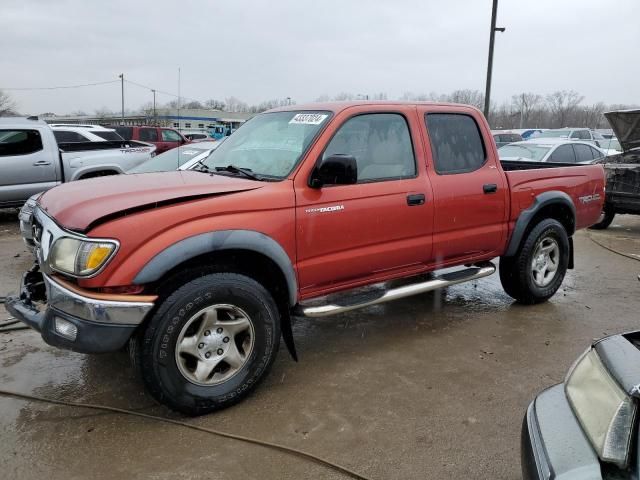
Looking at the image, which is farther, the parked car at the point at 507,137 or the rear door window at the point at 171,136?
the parked car at the point at 507,137

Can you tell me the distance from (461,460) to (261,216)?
182 centimetres

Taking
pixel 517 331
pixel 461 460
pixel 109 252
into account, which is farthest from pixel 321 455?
pixel 517 331

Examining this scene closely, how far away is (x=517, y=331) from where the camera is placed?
15.4ft

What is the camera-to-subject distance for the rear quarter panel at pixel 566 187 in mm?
4859

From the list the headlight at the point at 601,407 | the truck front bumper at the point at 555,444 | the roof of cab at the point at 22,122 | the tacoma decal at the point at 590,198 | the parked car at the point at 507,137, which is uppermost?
the parked car at the point at 507,137

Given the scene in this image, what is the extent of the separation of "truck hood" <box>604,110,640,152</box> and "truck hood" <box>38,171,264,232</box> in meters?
8.26

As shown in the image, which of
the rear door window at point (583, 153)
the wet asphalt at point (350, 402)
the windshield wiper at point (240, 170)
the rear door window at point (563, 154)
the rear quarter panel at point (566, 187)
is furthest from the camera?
the rear door window at point (583, 153)

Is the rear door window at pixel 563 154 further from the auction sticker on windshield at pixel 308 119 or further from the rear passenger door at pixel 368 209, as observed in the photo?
the auction sticker on windshield at pixel 308 119

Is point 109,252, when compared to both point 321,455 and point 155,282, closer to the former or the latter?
point 155,282

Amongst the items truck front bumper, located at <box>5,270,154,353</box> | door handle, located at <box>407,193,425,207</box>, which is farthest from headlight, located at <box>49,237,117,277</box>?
door handle, located at <box>407,193,425,207</box>

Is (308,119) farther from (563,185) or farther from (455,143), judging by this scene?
(563,185)

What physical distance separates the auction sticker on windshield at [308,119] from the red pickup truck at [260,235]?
0.01 metres

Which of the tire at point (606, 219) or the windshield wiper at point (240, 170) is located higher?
the windshield wiper at point (240, 170)

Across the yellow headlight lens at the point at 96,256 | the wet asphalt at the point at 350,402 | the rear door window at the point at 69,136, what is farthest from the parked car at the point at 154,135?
the yellow headlight lens at the point at 96,256
